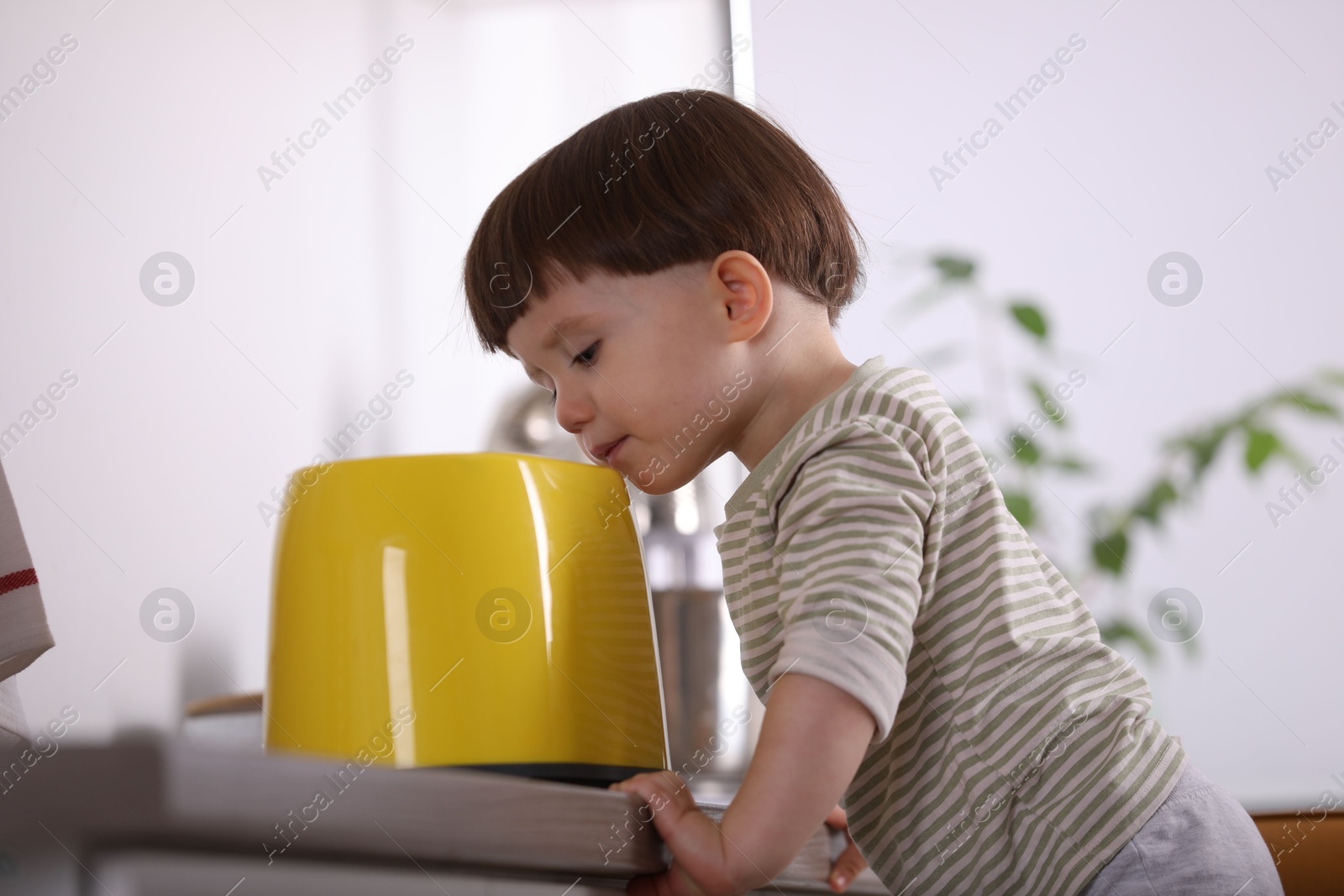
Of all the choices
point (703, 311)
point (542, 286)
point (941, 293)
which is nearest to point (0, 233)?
point (542, 286)

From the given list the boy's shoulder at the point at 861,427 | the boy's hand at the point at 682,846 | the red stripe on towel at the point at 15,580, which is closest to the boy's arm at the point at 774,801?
the boy's hand at the point at 682,846

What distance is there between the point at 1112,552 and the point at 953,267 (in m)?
0.54

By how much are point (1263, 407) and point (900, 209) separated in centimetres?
69

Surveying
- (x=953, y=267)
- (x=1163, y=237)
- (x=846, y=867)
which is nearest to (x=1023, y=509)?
(x=953, y=267)

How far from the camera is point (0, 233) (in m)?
1.03

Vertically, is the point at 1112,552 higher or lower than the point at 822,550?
higher

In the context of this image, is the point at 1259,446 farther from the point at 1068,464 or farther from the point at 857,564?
the point at 857,564

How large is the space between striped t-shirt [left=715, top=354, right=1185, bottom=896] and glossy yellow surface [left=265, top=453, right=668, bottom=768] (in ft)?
0.38

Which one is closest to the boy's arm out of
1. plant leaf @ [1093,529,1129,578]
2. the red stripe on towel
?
the red stripe on towel

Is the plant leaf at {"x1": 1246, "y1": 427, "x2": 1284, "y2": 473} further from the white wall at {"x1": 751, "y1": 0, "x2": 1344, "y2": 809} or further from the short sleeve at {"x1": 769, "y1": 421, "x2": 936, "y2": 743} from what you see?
the short sleeve at {"x1": 769, "y1": 421, "x2": 936, "y2": 743}

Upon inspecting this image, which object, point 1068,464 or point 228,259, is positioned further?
point 1068,464

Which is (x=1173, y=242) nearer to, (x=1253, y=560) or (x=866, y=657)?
(x=1253, y=560)

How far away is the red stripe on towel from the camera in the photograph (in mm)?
592

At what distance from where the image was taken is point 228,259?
1.40m
